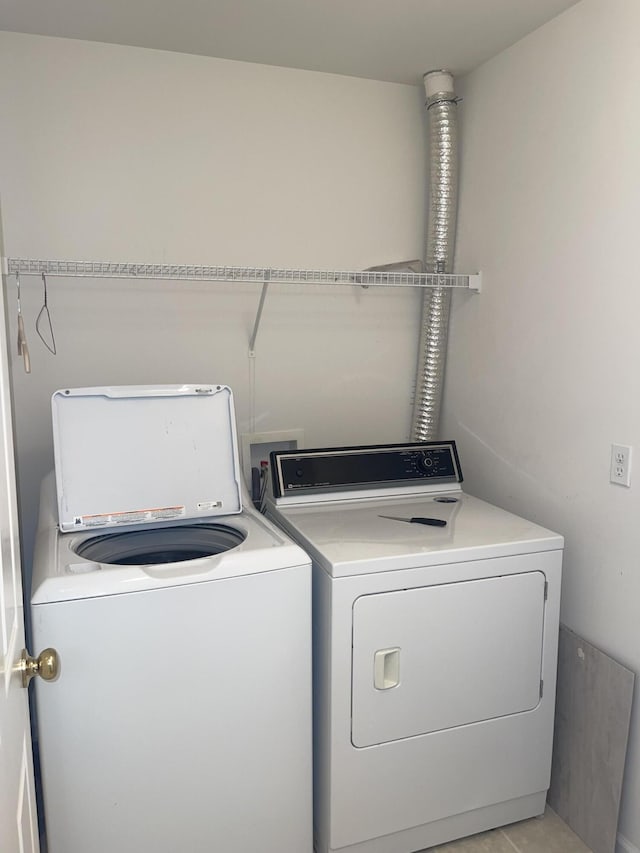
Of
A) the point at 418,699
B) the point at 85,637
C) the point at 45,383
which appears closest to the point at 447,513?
the point at 418,699

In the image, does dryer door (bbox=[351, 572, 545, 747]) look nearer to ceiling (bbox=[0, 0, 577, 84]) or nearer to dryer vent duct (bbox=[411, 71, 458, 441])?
dryer vent duct (bbox=[411, 71, 458, 441])

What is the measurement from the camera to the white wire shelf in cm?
216

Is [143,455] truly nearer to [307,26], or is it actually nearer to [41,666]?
[41,666]

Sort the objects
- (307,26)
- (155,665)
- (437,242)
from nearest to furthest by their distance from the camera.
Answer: (155,665) → (307,26) → (437,242)

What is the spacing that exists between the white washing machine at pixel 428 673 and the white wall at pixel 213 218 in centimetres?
81

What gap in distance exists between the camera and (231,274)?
7.89 ft

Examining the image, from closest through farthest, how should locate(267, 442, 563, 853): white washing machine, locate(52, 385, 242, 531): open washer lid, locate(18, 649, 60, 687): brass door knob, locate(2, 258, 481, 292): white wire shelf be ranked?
1. locate(18, 649, 60, 687): brass door knob
2. locate(267, 442, 563, 853): white washing machine
3. locate(52, 385, 242, 531): open washer lid
4. locate(2, 258, 481, 292): white wire shelf

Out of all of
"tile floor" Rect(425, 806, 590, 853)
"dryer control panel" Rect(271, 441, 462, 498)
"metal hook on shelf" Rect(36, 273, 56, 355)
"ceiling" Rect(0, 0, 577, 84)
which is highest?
"ceiling" Rect(0, 0, 577, 84)

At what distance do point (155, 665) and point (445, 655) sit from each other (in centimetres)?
84

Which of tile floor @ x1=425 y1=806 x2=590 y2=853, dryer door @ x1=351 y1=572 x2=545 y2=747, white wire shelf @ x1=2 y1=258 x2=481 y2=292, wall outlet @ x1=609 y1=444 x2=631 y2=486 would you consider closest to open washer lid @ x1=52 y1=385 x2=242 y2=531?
white wire shelf @ x1=2 y1=258 x2=481 y2=292

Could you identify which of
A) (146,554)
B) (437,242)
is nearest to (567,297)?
(437,242)

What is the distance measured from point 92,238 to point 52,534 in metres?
1.11

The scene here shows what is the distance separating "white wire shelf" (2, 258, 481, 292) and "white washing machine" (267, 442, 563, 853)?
88cm

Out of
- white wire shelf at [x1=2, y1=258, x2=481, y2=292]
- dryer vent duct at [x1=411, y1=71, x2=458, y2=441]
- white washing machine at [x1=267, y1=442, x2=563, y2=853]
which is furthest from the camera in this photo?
dryer vent duct at [x1=411, y1=71, x2=458, y2=441]
